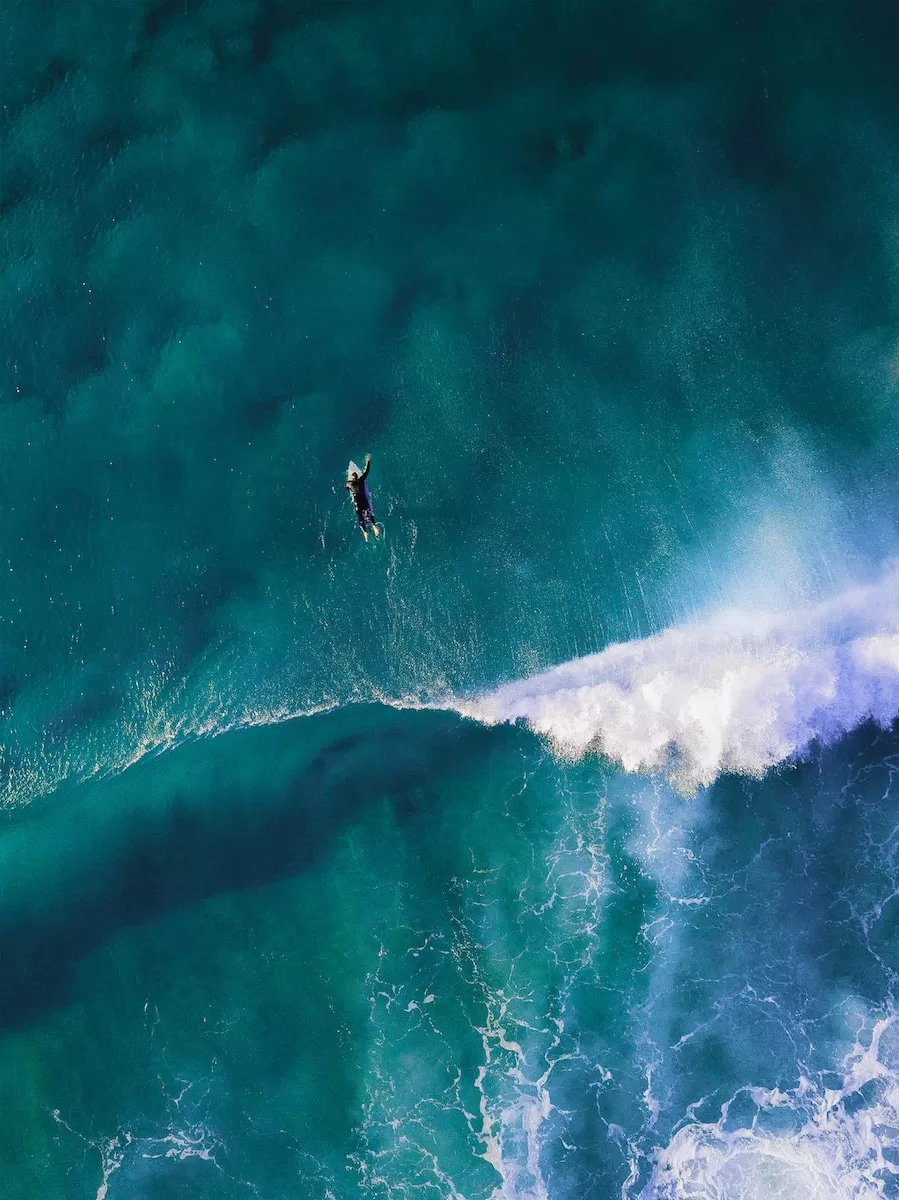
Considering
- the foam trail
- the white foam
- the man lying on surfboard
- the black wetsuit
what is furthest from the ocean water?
the white foam

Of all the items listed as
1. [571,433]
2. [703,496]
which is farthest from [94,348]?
[703,496]

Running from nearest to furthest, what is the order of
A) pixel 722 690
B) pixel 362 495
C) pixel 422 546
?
pixel 362 495, pixel 422 546, pixel 722 690

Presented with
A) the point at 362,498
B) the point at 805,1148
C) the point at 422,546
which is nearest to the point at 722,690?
the point at 422,546

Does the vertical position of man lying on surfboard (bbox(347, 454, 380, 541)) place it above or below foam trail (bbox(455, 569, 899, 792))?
above

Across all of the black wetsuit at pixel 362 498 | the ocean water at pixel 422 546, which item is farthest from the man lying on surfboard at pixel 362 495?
the ocean water at pixel 422 546

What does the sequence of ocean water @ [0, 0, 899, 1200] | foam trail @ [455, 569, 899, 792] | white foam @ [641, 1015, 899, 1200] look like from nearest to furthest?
white foam @ [641, 1015, 899, 1200] < ocean water @ [0, 0, 899, 1200] < foam trail @ [455, 569, 899, 792]

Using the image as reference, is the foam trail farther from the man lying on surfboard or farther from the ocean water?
the man lying on surfboard

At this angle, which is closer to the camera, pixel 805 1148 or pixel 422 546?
Result: pixel 805 1148

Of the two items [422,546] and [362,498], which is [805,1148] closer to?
[422,546]
